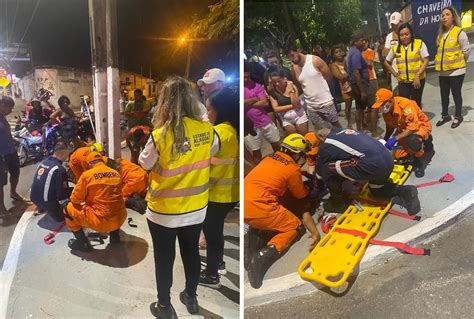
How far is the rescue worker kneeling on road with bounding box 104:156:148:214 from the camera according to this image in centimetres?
133

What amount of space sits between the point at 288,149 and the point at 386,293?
556 millimetres

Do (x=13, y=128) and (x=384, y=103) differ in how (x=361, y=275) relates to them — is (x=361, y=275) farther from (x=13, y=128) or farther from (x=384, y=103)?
(x=13, y=128)

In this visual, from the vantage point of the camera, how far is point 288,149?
1.28m

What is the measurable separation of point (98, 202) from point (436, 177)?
1153 millimetres

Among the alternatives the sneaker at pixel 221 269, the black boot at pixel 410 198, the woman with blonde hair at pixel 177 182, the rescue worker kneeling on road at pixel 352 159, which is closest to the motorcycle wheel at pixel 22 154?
the woman with blonde hair at pixel 177 182

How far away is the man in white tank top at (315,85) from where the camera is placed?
4.09 ft

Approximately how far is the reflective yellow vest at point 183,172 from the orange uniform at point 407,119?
23.5 inches

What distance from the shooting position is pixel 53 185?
1390 millimetres

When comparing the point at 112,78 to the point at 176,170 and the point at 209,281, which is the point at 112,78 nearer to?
the point at 176,170

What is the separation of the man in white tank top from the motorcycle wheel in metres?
0.99

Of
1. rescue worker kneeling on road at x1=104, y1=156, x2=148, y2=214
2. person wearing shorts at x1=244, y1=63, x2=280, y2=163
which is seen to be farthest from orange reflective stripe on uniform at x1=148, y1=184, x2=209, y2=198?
person wearing shorts at x1=244, y1=63, x2=280, y2=163

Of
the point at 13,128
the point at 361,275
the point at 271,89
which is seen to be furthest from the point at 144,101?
the point at 361,275

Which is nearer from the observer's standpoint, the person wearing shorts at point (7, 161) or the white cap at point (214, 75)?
the white cap at point (214, 75)

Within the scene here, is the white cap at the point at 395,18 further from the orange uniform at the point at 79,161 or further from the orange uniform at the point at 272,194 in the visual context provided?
the orange uniform at the point at 79,161
